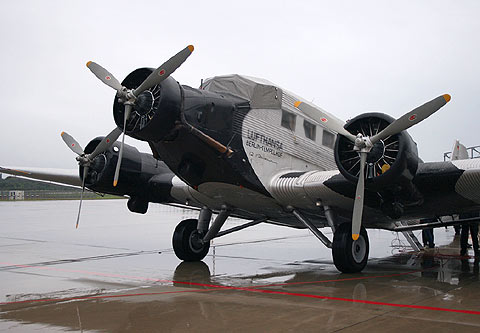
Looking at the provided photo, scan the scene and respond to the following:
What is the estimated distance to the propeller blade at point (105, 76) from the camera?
9.41 m

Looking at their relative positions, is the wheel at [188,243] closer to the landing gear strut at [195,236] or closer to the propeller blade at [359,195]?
the landing gear strut at [195,236]

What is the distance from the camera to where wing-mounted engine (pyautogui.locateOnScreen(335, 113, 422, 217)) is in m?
8.93

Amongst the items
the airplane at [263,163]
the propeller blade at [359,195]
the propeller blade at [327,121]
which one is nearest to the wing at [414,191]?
the airplane at [263,163]

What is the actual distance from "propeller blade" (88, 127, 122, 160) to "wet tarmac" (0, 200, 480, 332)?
9.08 feet

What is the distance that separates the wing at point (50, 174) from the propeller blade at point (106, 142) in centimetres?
253

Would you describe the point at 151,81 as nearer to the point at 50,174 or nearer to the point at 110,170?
the point at 110,170

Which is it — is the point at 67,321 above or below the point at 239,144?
below

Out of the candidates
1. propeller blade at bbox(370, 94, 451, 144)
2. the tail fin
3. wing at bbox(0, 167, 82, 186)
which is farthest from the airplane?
the tail fin

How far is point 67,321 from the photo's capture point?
5.70 m

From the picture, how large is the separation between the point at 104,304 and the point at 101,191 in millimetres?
6333

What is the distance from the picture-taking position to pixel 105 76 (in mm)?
9695

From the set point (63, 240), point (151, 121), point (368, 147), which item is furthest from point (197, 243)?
point (63, 240)

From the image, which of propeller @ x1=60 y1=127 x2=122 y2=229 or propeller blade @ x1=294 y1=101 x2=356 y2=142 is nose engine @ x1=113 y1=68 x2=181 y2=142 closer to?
propeller @ x1=60 y1=127 x2=122 y2=229

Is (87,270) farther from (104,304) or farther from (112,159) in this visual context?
(104,304)
